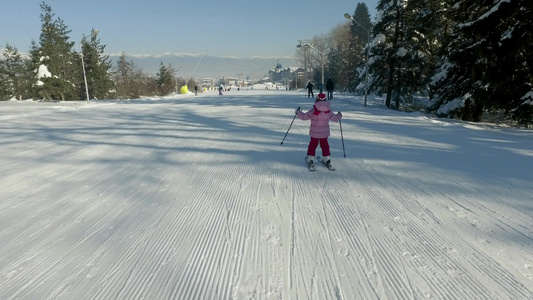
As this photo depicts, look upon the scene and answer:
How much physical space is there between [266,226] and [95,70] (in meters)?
55.2

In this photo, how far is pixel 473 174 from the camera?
17.7ft

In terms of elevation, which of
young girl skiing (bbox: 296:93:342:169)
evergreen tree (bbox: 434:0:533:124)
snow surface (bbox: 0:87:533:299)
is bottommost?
snow surface (bbox: 0:87:533:299)

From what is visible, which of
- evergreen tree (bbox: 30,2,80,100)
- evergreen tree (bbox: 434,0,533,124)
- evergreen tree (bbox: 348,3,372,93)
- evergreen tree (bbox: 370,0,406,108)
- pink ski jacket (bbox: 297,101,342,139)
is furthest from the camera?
evergreen tree (bbox: 30,2,80,100)

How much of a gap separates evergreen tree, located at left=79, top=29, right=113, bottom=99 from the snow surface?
48.7 m

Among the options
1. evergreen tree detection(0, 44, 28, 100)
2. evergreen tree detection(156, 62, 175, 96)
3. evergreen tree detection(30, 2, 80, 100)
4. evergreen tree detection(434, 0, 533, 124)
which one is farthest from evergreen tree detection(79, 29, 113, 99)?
evergreen tree detection(434, 0, 533, 124)

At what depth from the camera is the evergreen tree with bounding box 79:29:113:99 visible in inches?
1863

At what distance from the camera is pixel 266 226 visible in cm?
352

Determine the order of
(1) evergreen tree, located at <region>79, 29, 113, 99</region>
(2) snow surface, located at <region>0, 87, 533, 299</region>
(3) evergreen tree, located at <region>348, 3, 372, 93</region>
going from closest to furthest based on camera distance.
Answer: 1. (2) snow surface, located at <region>0, 87, 533, 299</region>
2. (3) evergreen tree, located at <region>348, 3, 372, 93</region>
3. (1) evergreen tree, located at <region>79, 29, 113, 99</region>

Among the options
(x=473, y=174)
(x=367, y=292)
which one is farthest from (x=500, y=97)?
(x=367, y=292)

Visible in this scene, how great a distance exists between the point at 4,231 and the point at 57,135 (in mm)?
8311

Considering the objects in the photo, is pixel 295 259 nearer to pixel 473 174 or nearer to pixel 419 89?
pixel 473 174

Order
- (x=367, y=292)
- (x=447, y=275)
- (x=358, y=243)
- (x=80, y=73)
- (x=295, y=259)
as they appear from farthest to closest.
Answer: (x=80, y=73)
(x=358, y=243)
(x=295, y=259)
(x=447, y=275)
(x=367, y=292)

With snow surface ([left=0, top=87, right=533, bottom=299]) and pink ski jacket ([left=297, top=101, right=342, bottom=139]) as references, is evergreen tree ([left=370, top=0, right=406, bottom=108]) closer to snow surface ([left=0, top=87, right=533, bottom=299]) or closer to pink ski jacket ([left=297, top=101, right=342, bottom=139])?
snow surface ([left=0, top=87, right=533, bottom=299])

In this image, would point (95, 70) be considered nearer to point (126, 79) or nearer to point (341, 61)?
point (126, 79)
